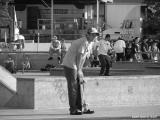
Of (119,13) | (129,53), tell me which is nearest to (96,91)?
(129,53)

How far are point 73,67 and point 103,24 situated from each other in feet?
91.8

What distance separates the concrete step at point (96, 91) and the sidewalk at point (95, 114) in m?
0.24

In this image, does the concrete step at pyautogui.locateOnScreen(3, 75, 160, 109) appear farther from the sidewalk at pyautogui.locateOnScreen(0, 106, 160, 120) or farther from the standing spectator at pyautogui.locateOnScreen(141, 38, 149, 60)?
the standing spectator at pyautogui.locateOnScreen(141, 38, 149, 60)

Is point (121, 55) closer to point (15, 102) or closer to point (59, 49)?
point (59, 49)

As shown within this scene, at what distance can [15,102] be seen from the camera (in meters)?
12.7

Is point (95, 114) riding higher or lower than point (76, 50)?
lower

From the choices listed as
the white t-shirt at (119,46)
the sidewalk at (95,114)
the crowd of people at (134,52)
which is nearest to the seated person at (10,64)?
the crowd of people at (134,52)

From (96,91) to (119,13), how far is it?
3094cm

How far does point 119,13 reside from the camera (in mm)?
43625

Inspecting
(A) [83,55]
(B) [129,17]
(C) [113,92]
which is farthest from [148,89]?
(B) [129,17]

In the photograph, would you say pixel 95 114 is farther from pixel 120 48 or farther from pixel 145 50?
pixel 145 50

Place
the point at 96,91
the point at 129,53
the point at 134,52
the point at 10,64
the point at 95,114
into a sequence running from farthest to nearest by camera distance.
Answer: the point at 129,53
the point at 134,52
the point at 10,64
the point at 96,91
the point at 95,114

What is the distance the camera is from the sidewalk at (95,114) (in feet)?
37.5

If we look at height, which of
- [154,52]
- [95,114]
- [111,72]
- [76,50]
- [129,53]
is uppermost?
[76,50]
